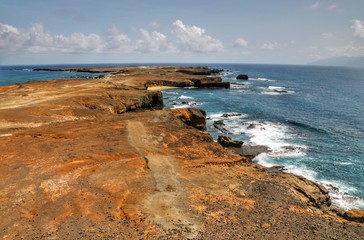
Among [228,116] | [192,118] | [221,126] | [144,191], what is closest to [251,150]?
[192,118]

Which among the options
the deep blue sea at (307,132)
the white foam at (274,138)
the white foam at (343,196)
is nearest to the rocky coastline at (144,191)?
the white foam at (343,196)

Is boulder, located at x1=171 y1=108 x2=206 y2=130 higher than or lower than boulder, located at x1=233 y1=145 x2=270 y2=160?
higher

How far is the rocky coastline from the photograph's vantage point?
14102mm

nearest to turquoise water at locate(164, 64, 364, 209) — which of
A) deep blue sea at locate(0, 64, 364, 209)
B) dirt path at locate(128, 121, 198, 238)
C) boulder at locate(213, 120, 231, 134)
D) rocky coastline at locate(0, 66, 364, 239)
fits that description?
deep blue sea at locate(0, 64, 364, 209)

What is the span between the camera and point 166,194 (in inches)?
676

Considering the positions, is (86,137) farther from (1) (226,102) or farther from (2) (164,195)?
(1) (226,102)

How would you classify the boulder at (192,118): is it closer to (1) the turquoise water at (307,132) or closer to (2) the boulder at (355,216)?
(1) the turquoise water at (307,132)

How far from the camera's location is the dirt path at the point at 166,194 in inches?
564

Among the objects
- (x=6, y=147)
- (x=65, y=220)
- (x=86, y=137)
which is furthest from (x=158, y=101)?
(x=65, y=220)

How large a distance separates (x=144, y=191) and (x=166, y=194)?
1.40m

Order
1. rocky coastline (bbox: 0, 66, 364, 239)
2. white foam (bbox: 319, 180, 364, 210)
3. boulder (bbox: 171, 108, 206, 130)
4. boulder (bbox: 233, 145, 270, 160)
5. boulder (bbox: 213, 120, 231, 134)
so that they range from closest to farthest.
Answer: rocky coastline (bbox: 0, 66, 364, 239), white foam (bbox: 319, 180, 364, 210), boulder (bbox: 233, 145, 270, 160), boulder (bbox: 171, 108, 206, 130), boulder (bbox: 213, 120, 231, 134)

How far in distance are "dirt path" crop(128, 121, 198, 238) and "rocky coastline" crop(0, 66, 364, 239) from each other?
0.05m

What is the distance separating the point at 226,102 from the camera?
7506cm

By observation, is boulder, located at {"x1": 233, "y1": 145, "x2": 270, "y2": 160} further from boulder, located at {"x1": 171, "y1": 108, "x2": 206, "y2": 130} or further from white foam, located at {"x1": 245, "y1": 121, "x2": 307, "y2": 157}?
boulder, located at {"x1": 171, "y1": 108, "x2": 206, "y2": 130}
